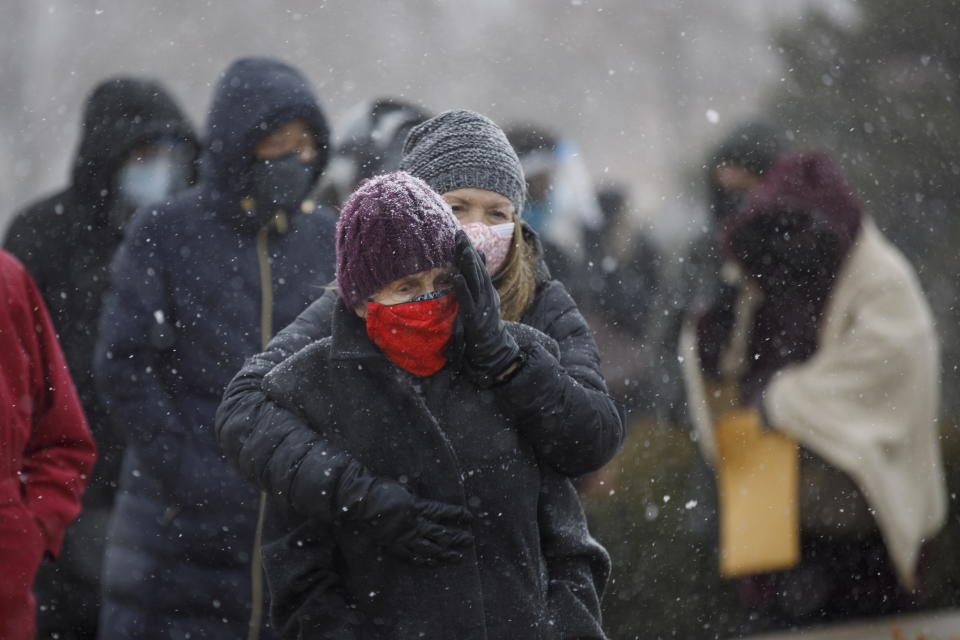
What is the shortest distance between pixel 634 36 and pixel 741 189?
0.74 metres

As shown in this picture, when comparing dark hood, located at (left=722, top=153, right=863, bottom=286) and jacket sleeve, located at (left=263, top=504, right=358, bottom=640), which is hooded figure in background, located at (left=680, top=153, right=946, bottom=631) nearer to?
dark hood, located at (left=722, top=153, right=863, bottom=286)

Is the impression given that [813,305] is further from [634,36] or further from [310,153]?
[310,153]

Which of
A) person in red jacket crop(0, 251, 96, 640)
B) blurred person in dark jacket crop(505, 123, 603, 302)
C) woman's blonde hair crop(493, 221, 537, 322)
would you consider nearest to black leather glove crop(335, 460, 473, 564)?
woman's blonde hair crop(493, 221, 537, 322)

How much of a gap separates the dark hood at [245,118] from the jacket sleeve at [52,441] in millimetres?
632

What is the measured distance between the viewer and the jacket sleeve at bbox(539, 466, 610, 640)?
6.89 ft

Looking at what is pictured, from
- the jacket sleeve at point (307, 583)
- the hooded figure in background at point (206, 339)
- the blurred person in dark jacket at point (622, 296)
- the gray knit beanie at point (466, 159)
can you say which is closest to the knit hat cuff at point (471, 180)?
the gray knit beanie at point (466, 159)

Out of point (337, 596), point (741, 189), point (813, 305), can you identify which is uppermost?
point (337, 596)

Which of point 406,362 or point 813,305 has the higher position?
point 406,362

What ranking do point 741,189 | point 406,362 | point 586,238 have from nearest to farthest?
point 406,362, point 586,238, point 741,189

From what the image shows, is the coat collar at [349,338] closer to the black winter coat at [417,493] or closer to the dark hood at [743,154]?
the black winter coat at [417,493]

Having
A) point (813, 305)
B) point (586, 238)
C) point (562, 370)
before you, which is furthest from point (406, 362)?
point (813, 305)

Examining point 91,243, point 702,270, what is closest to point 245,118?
point 91,243

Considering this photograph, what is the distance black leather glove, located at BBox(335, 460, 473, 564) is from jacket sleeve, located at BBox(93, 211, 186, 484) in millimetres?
1313

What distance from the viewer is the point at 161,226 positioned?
3227mm
